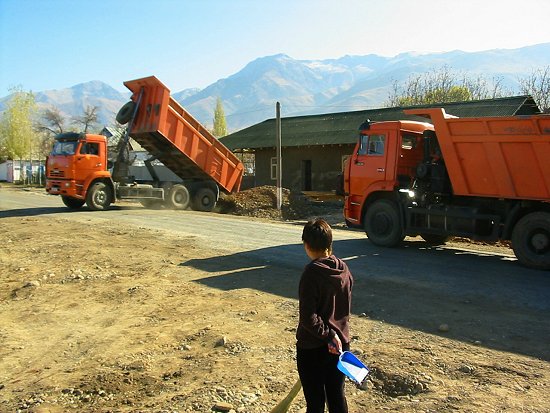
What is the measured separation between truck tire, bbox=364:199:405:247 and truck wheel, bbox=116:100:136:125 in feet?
36.0

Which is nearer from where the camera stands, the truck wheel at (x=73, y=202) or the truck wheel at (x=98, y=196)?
the truck wheel at (x=98, y=196)

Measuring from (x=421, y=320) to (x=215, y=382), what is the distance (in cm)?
288

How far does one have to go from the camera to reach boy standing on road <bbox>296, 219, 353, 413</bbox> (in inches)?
121

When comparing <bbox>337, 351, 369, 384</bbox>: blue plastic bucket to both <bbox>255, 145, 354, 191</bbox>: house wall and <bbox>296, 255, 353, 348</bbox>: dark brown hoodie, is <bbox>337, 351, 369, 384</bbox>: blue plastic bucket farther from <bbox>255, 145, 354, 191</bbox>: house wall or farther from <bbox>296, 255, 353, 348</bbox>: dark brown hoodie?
<bbox>255, 145, 354, 191</bbox>: house wall

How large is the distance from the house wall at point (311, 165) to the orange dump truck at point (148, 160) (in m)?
8.91

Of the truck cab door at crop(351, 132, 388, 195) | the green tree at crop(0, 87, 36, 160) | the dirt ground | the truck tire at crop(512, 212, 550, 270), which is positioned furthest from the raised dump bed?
the green tree at crop(0, 87, 36, 160)

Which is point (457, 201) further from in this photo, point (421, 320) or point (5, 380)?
point (5, 380)

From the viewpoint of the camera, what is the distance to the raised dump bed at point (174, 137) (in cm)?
1886

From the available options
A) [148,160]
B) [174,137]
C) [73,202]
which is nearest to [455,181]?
[174,137]

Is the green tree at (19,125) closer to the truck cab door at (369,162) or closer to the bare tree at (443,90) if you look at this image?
the bare tree at (443,90)

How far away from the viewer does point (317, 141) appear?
29.0m

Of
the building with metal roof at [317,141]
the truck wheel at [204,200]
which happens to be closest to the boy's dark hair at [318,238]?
the truck wheel at [204,200]

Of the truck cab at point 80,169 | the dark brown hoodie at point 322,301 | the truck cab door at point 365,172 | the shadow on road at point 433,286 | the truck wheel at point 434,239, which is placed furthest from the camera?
Answer: the truck cab at point 80,169

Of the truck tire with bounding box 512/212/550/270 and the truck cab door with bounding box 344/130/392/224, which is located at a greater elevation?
the truck cab door with bounding box 344/130/392/224
